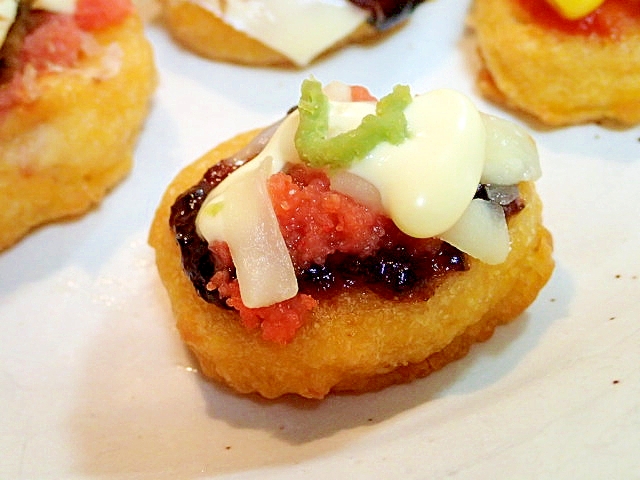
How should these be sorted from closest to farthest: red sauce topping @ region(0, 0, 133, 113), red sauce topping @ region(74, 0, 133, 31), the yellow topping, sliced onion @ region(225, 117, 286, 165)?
sliced onion @ region(225, 117, 286, 165) → red sauce topping @ region(0, 0, 133, 113) → the yellow topping → red sauce topping @ region(74, 0, 133, 31)

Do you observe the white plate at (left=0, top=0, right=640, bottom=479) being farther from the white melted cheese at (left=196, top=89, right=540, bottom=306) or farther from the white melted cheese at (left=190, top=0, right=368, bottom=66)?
the white melted cheese at (left=196, top=89, right=540, bottom=306)

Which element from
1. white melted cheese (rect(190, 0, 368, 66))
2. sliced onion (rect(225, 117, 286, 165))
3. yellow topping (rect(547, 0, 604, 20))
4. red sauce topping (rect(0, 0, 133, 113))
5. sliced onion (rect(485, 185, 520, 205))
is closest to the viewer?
sliced onion (rect(485, 185, 520, 205))

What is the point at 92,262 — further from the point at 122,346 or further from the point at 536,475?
the point at 536,475

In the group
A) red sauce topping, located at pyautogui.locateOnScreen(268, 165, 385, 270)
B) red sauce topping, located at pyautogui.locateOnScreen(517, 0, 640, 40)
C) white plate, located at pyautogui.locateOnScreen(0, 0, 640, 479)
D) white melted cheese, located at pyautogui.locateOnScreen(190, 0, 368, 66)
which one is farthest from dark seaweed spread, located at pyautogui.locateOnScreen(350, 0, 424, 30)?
red sauce topping, located at pyautogui.locateOnScreen(268, 165, 385, 270)

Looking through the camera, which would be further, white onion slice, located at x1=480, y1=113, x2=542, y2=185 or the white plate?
white onion slice, located at x1=480, y1=113, x2=542, y2=185

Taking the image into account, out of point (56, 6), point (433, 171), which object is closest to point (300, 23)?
point (56, 6)

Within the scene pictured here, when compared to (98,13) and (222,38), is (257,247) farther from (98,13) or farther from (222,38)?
(222,38)
